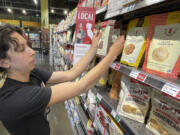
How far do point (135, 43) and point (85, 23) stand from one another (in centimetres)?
67

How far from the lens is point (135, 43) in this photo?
2.61 feet

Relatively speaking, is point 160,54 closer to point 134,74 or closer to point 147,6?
point 134,74

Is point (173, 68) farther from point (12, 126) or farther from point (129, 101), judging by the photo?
point (12, 126)

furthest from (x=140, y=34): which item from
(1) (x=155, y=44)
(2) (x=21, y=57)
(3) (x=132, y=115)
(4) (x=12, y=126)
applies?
(4) (x=12, y=126)

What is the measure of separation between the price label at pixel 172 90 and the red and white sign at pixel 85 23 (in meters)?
0.97

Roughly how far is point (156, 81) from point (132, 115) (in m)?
0.38

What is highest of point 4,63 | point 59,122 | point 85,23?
point 85,23

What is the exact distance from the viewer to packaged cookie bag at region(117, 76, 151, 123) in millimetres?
795

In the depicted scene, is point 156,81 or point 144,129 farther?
point 144,129

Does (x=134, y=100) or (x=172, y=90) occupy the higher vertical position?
(x=172, y=90)

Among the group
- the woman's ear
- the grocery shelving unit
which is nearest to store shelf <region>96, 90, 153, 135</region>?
the grocery shelving unit

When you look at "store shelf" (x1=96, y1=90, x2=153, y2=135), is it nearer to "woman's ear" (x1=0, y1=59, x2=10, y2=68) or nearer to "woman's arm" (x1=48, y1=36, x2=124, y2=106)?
"woman's arm" (x1=48, y1=36, x2=124, y2=106)

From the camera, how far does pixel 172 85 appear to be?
1.65 ft

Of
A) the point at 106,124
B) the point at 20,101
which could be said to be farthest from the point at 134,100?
the point at 20,101
